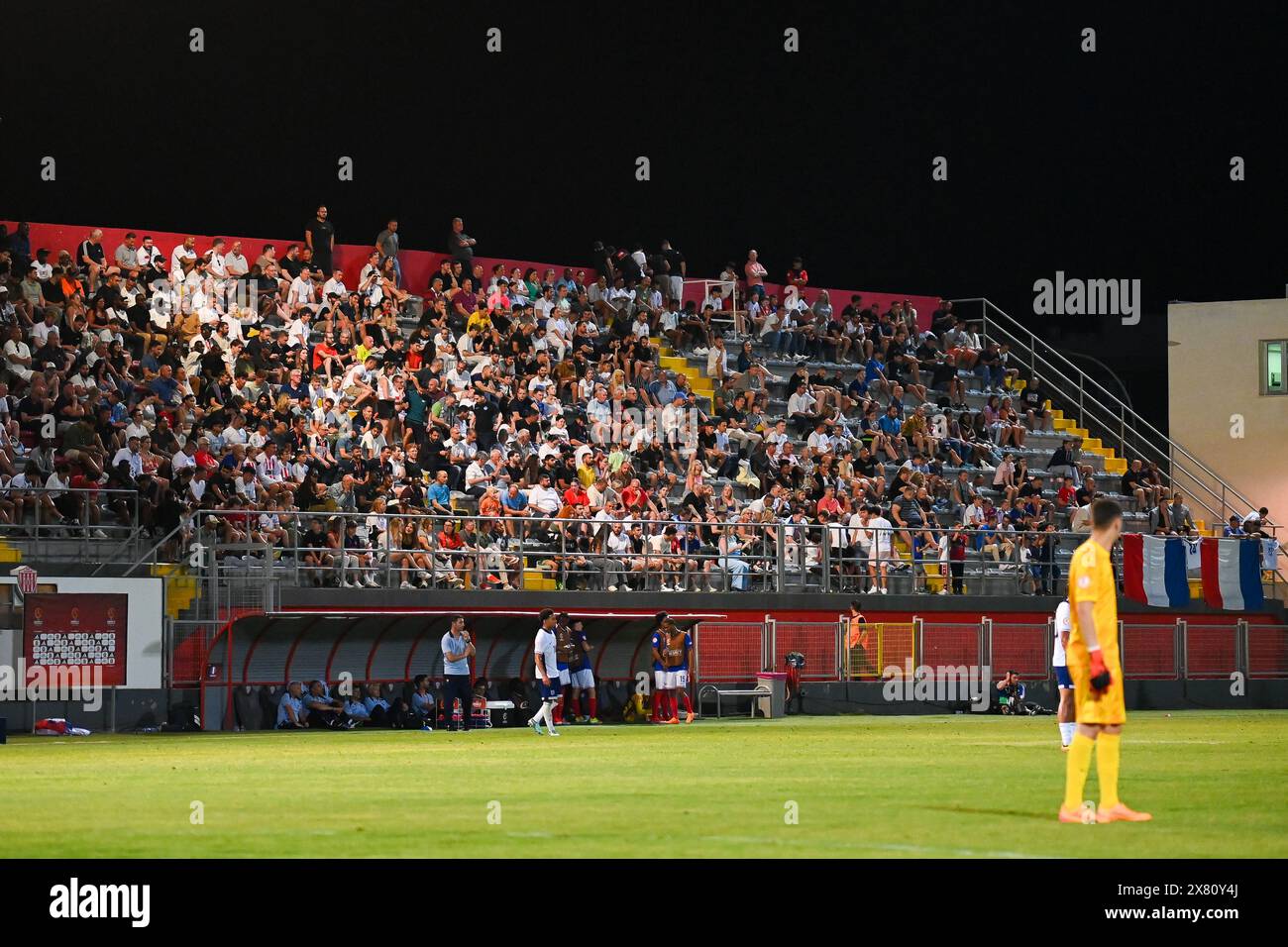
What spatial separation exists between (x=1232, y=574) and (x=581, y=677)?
53.0 feet

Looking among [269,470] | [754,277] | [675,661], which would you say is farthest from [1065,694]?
[754,277]

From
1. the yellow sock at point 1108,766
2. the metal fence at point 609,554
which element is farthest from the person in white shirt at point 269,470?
the yellow sock at point 1108,766

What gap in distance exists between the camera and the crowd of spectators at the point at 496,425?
111 feet

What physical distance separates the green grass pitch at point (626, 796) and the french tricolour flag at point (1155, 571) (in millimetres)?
13360

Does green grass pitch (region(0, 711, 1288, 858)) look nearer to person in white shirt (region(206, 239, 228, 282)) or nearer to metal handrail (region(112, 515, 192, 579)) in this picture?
metal handrail (region(112, 515, 192, 579))

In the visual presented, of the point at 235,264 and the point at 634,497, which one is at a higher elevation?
the point at 235,264

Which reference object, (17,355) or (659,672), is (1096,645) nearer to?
(659,672)

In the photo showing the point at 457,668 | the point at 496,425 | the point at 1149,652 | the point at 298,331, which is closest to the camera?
the point at 457,668

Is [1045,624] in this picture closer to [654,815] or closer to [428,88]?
[428,88]

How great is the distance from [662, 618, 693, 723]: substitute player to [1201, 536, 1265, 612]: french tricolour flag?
13.5 metres

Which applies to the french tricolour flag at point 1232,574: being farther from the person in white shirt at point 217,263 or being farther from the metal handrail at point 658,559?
the person in white shirt at point 217,263

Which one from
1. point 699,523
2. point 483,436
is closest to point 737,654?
point 699,523

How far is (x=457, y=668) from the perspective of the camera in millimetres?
30266

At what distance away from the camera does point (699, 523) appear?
37.5m
